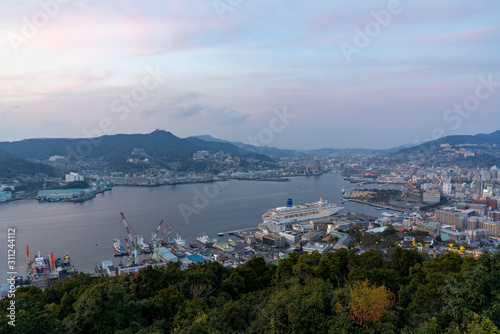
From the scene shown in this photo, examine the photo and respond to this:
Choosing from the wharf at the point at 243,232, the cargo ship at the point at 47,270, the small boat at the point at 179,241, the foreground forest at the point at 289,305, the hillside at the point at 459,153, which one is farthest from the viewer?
the hillside at the point at 459,153

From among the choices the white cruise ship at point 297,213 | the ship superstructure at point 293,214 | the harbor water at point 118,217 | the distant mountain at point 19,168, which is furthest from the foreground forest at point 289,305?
the distant mountain at point 19,168

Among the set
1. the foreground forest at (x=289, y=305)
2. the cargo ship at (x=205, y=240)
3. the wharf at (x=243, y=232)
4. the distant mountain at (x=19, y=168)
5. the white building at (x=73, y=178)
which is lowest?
the wharf at (x=243, y=232)

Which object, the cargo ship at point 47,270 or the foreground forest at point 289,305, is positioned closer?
the foreground forest at point 289,305

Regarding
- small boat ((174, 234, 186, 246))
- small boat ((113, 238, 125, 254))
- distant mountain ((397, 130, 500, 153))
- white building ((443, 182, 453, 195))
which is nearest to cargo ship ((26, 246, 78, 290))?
small boat ((113, 238, 125, 254))

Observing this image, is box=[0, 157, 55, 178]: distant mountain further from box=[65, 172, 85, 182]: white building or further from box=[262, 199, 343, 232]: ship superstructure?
box=[262, 199, 343, 232]: ship superstructure

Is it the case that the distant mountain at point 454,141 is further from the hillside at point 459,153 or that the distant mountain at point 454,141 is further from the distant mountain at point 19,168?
the distant mountain at point 19,168
